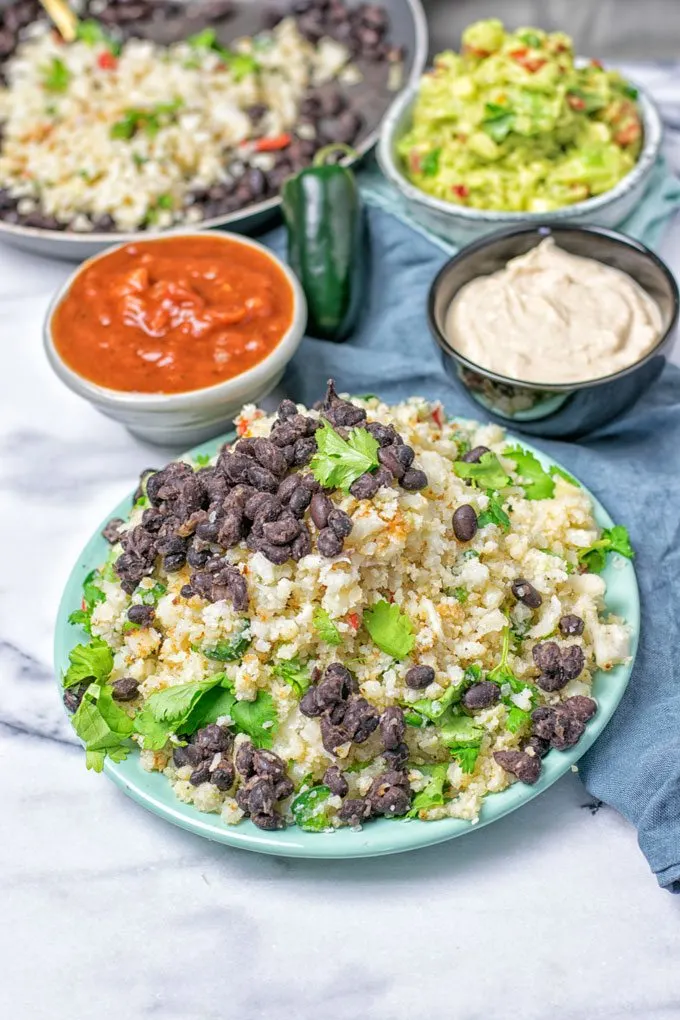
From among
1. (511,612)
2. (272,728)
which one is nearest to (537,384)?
(511,612)

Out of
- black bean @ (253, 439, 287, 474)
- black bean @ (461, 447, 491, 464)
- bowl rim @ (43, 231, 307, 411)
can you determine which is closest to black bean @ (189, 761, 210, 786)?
black bean @ (253, 439, 287, 474)

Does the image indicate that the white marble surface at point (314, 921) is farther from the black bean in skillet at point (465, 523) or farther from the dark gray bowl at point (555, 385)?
the dark gray bowl at point (555, 385)

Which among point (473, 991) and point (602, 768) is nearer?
point (473, 991)

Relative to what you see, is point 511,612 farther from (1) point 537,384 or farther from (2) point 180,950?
(2) point 180,950

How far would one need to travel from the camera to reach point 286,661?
2.62m

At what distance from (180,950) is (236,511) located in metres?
1.06

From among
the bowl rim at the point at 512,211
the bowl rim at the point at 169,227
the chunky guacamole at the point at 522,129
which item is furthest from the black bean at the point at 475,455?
the bowl rim at the point at 169,227

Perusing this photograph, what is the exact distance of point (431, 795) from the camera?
8.36 feet

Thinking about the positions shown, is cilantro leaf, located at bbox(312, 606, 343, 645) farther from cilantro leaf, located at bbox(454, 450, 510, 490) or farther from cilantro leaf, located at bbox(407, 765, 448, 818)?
cilantro leaf, located at bbox(454, 450, 510, 490)

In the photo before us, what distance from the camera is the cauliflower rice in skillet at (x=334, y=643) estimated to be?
2.56 metres

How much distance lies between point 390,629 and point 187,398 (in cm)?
116

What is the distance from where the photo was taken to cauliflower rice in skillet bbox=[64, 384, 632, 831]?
256 cm

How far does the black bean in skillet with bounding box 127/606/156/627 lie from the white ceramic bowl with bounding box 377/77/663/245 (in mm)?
1984

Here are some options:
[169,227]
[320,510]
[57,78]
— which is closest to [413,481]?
[320,510]
